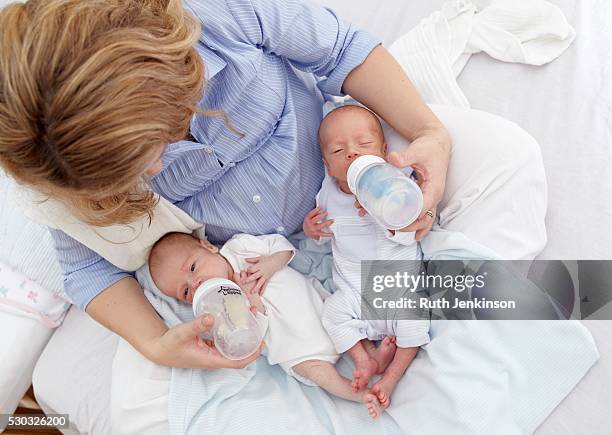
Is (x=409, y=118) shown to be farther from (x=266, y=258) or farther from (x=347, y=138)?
(x=266, y=258)

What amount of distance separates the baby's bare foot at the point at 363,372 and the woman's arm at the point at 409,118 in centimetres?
28

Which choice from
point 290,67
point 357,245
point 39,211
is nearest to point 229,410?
point 357,245

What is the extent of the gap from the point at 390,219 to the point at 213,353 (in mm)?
437

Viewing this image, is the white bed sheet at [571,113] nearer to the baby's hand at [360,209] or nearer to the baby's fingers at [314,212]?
the baby's hand at [360,209]

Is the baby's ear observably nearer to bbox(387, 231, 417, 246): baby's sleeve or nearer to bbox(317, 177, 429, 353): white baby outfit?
bbox(317, 177, 429, 353): white baby outfit

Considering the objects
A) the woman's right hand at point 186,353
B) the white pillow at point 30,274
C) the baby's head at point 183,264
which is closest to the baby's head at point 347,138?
the baby's head at point 183,264

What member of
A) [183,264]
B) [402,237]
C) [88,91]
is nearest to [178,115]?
[88,91]

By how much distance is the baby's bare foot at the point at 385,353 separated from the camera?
122cm

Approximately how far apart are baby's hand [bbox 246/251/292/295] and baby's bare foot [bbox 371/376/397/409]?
31 centimetres

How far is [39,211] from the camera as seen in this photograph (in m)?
1.11

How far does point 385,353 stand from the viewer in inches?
48.0

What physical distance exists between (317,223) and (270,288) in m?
0.17

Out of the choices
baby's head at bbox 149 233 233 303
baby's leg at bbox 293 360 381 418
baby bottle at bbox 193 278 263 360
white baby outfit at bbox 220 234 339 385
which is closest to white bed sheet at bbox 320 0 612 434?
baby's leg at bbox 293 360 381 418

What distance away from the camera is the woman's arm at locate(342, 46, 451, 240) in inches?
46.5
